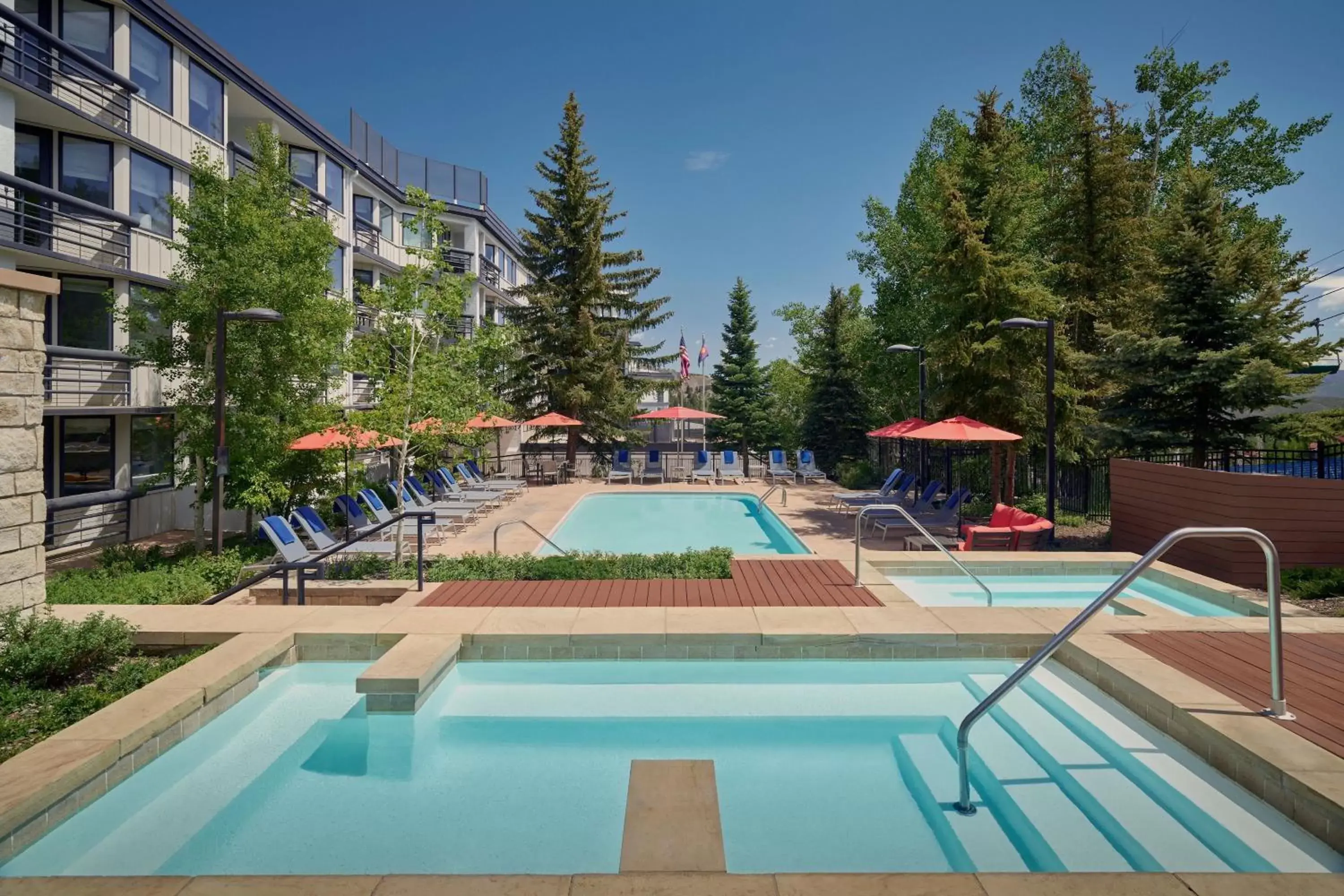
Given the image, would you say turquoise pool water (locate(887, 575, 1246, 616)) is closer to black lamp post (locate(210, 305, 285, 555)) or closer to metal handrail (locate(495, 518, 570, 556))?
metal handrail (locate(495, 518, 570, 556))

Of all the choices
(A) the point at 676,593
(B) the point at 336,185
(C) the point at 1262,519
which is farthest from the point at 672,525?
(B) the point at 336,185

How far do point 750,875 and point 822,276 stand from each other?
31117 mm

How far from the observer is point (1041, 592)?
10.2 m

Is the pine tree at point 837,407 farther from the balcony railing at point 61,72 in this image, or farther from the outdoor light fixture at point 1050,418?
the balcony railing at point 61,72

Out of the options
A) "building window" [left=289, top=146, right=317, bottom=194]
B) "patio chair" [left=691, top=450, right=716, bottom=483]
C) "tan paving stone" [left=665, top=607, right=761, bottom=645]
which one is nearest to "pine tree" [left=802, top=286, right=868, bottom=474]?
"patio chair" [left=691, top=450, right=716, bottom=483]

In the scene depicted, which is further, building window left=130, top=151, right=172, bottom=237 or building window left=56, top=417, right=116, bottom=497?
building window left=130, top=151, right=172, bottom=237

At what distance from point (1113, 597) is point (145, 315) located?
1614cm

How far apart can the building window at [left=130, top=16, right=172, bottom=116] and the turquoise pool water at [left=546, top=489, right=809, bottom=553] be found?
1258 centimetres

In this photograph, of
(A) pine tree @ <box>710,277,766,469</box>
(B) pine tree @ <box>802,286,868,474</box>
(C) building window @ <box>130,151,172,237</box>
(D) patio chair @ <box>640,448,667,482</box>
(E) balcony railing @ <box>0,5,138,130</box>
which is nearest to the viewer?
(E) balcony railing @ <box>0,5,138,130</box>

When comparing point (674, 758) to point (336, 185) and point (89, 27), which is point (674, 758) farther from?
point (336, 185)

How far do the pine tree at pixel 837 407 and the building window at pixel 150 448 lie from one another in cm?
2346

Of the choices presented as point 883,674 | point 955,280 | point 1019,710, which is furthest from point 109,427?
point 955,280

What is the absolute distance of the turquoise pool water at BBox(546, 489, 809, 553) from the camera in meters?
15.4

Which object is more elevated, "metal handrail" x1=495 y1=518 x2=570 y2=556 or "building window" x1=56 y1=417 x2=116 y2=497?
"building window" x1=56 y1=417 x2=116 y2=497
